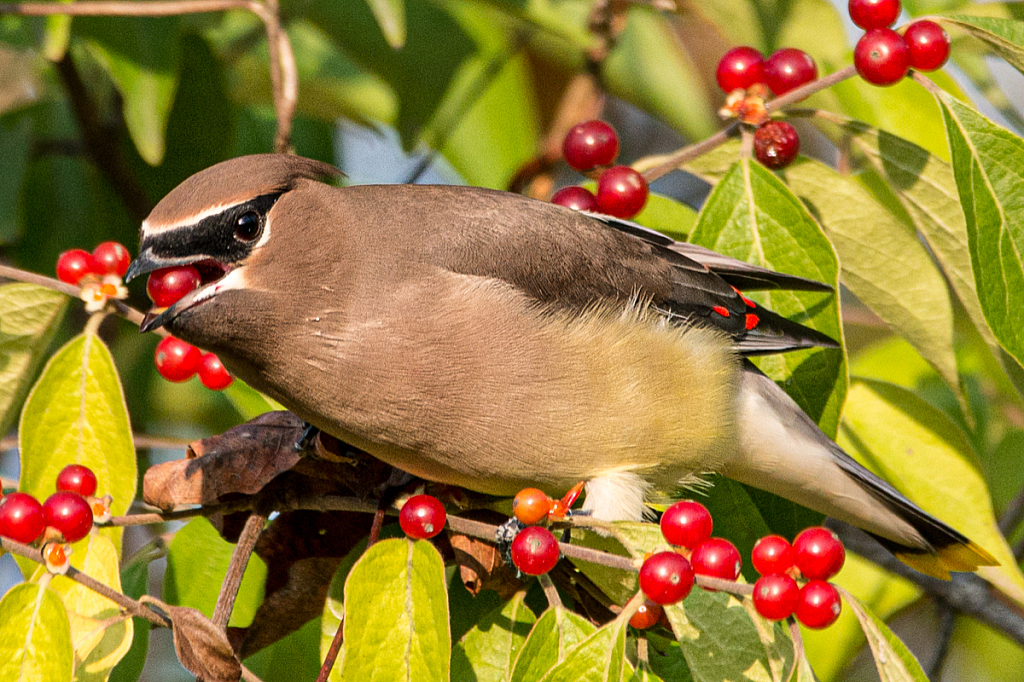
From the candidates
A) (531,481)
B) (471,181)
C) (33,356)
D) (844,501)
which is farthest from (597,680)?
(471,181)

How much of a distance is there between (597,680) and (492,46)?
10.9 feet

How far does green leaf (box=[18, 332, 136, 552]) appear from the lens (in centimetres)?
275

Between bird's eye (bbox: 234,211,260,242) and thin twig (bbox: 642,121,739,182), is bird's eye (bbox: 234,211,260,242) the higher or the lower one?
the lower one

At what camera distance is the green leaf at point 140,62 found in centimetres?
356

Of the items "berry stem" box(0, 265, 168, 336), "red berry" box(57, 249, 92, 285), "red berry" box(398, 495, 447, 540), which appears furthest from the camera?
"red berry" box(57, 249, 92, 285)

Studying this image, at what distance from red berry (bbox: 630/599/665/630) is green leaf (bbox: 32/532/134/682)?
1062 millimetres

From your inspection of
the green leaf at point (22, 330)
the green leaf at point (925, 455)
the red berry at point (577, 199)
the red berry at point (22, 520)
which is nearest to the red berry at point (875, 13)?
the red berry at point (577, 199)

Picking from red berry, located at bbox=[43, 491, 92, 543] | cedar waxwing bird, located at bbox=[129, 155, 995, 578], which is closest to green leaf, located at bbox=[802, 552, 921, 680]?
cedar waxwing bird, located at bbox=[129, 155, 995, 578]

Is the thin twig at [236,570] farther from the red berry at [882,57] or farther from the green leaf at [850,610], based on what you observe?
the green leaf at [850,610]

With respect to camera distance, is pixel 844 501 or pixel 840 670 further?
pixel 840 670

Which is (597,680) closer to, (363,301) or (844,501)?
(363,301)

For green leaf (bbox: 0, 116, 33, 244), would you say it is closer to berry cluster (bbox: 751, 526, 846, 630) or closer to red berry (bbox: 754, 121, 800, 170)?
red berry (bbox: 754, 121, 800, 170)

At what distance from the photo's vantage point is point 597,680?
2.11 metres

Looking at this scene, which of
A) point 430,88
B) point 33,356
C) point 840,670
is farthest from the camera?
point 430,88
